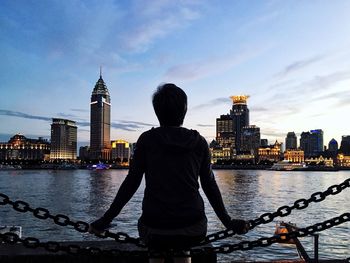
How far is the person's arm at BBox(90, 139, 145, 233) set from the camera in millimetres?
3158

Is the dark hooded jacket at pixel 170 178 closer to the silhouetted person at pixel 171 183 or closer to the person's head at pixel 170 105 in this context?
the silhouetted person at pixel 171 183

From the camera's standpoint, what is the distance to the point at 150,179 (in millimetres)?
3141

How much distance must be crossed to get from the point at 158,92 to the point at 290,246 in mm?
18272

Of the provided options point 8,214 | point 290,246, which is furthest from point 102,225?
point 8,214

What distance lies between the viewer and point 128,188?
318cm

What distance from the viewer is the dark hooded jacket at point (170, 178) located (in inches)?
118

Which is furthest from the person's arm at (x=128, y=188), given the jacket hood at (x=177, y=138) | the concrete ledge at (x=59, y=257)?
the concrete ledge at (x=59, y=257)

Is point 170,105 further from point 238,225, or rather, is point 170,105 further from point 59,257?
point 59,257

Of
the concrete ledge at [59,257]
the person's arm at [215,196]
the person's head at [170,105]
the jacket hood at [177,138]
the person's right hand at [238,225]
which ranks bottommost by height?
the concrete ledge at [59,257]

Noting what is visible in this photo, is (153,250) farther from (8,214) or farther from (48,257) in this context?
(8,214)

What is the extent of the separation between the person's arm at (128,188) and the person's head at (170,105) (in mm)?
305

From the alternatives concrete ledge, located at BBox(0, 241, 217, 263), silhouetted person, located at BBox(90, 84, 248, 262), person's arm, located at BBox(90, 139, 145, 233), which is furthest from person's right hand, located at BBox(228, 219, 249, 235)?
concrete ledge, located at BBox(0, 241, 217, 263)

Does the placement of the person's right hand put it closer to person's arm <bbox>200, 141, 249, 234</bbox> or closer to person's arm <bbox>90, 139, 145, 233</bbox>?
person's arm <bbox>200, 141, 249, 234</bbox>

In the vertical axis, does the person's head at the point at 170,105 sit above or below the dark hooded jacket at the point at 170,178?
above
